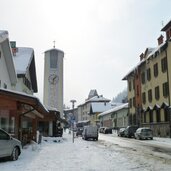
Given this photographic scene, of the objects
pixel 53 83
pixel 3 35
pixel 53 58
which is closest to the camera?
pixel 3 35

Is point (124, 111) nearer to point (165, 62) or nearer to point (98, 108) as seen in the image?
point (165, 62)

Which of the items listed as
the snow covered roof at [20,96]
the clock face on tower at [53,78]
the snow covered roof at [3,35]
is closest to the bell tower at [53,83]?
the clock face on tower at [53,78]

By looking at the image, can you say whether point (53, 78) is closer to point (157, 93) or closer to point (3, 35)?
point (157, 93)

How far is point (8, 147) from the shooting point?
1563 centimetres

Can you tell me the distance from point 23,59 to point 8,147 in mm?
21733

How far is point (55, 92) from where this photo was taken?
6369cm

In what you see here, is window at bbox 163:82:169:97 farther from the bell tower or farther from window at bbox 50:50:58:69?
window at bbox 50:50:58:69

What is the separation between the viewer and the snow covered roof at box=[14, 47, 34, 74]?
34656 mm

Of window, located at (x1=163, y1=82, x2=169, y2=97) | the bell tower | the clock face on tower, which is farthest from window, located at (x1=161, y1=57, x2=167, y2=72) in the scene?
the clock face on tower

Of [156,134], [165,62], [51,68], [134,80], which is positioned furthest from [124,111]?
[165,62]

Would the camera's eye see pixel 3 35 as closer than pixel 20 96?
No

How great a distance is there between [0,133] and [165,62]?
32608 mm

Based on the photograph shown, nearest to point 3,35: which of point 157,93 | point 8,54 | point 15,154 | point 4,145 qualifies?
point 8,54

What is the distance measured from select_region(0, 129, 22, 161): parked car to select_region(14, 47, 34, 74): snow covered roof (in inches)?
→ 726
